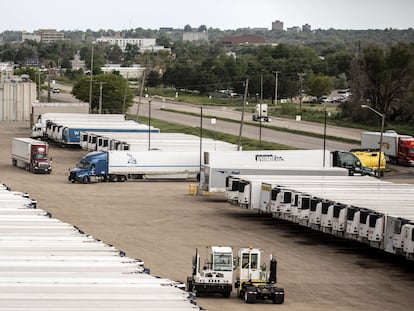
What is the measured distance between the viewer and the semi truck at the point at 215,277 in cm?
4147

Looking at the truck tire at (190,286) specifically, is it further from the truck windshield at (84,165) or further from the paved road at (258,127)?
the paved road at (258,127)

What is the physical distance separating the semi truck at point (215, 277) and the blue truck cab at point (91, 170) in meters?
38.6

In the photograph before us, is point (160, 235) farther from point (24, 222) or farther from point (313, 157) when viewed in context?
point (313, 157)

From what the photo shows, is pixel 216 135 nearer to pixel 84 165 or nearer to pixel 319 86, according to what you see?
pixel 84 165

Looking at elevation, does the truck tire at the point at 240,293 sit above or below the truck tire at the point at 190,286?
below

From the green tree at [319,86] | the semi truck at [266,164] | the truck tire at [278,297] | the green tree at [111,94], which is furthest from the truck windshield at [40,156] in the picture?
the green tree at [319,86]

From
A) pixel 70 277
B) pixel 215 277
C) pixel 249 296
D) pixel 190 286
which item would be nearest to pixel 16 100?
pixel 190 286

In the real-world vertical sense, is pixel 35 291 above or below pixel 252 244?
above

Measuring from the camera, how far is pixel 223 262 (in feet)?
137

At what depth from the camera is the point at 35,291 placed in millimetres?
28594

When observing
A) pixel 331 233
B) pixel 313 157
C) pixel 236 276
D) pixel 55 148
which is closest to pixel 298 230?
pixel 331 233

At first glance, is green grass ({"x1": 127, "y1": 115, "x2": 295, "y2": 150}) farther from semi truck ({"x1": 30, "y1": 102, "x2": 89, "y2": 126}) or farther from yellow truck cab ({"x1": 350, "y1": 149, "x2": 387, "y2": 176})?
yellow truck cab ({"x1": 350, "y1": 149, "x2": 387, "y2": 176})

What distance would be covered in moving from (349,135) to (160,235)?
62968mm

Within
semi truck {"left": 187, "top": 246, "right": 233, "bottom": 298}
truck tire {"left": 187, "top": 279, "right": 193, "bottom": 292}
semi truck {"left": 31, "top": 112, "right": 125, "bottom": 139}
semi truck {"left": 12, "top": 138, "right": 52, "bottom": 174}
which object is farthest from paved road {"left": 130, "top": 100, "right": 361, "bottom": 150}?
truck tire {"left": 187, "top": 279, "right": 193, "bottom": 292}
